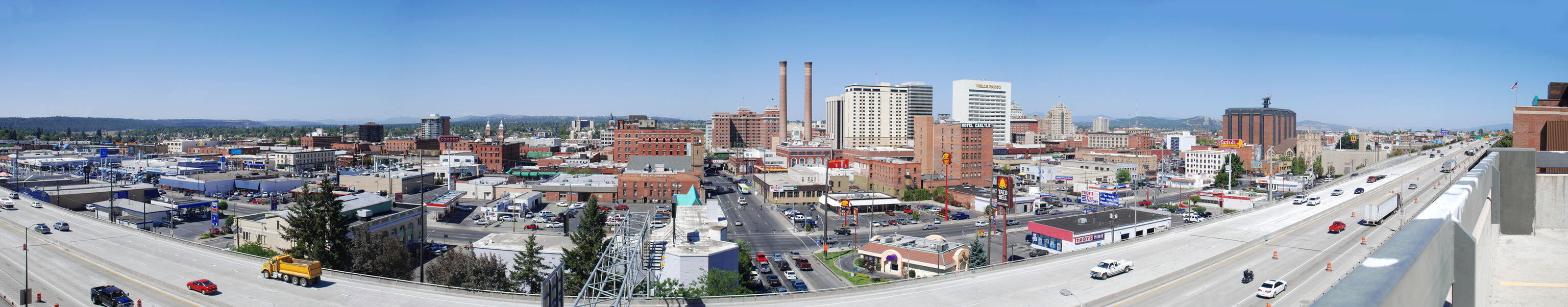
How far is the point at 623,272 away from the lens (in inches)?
662

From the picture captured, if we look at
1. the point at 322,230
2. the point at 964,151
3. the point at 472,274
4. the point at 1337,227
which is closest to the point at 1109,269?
the point at 1337,227

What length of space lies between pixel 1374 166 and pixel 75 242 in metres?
84.8

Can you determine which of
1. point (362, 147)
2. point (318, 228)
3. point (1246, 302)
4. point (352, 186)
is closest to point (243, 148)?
point (362, 147)

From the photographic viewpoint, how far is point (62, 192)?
149ft

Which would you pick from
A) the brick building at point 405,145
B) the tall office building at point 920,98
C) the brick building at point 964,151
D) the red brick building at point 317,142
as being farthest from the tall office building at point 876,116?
the red brick building at point 317,142

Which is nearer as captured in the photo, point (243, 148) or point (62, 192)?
point (62, 192)

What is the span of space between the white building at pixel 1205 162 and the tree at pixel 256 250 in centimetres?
6862

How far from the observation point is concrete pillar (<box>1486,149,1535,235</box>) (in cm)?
682

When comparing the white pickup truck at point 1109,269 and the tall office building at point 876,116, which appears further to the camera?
the tall office building at point 876,116

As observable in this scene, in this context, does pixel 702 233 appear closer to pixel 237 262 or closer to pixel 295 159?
pixel 237 262

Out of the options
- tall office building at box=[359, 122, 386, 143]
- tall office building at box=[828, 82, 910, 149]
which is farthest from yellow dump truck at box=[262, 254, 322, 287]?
tall office building at box=[359, 122, 386, 143]

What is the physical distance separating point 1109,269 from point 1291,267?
625 cm

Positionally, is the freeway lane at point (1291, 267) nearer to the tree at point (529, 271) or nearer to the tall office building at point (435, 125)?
the tree at point (529, 271)

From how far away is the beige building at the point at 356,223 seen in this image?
2955 cm
